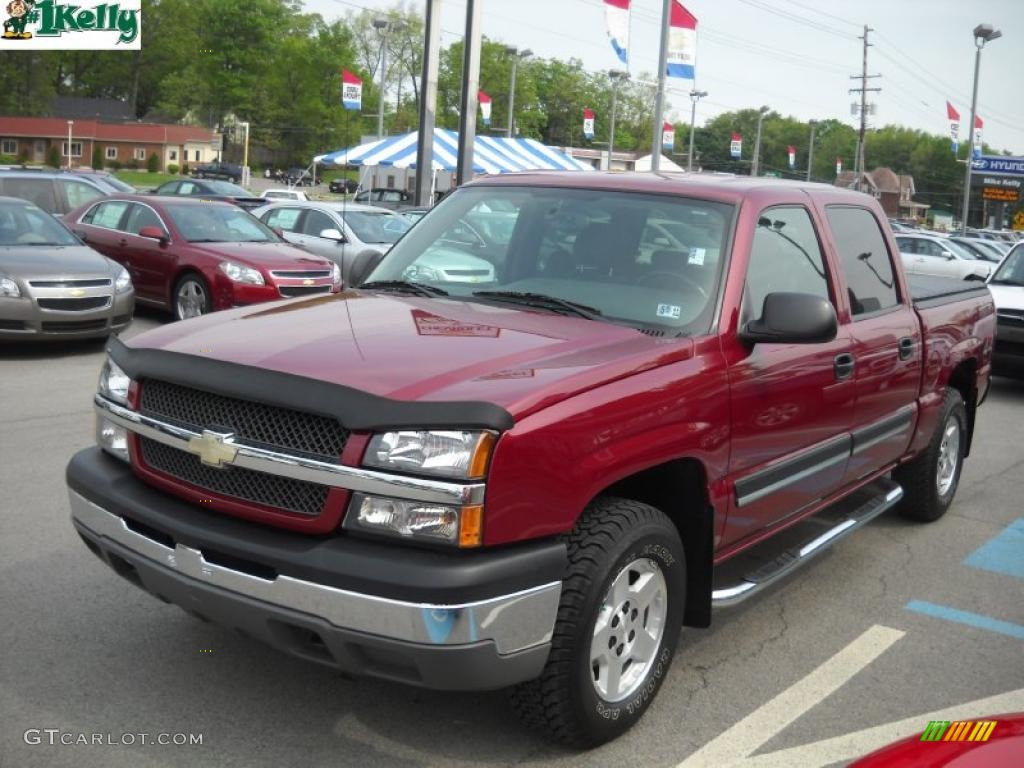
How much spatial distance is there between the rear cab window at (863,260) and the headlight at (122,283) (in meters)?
8.17

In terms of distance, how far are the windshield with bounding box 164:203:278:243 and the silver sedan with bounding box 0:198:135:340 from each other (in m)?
1.84

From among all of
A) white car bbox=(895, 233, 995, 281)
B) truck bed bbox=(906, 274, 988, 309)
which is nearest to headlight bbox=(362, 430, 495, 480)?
truck bed bbox=(906, 274, 988, 309)

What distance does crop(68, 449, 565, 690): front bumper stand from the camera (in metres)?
3.00

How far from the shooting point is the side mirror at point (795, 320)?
4.05 metres

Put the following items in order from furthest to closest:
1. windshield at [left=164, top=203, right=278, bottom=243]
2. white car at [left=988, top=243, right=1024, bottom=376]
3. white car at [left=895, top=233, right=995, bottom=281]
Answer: white car at [left=895, top=233, right=995, bottom=281]
windshield at [left=164, top=203, right=278, bottom=243]
white car at [left=988, top=243, right=1024, bottom=376]

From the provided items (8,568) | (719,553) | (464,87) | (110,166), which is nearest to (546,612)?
(719,553)

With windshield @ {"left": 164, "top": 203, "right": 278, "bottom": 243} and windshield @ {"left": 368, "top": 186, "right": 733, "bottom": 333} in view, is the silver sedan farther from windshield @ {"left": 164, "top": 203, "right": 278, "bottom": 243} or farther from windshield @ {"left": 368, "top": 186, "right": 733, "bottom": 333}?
windshield @ {"left": 368, "top": 186, "right": 733, "bottom": 333}

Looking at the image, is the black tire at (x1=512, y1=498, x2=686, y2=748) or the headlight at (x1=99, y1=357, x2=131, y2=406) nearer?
the black tire at (x1=512, y1=498, x2=686, y2=748)

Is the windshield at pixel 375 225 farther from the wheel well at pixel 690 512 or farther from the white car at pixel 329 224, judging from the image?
the wheel well at pixel 690 512

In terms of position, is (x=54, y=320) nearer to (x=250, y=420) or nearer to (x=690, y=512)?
(x=250, y=420)

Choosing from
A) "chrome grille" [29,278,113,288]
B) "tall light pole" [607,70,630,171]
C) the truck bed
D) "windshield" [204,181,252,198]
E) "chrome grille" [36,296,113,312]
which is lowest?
"chrome grille" [36,296,113,312]

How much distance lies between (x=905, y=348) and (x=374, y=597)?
3.59 metres

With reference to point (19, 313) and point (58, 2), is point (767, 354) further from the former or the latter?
point (58, 2)

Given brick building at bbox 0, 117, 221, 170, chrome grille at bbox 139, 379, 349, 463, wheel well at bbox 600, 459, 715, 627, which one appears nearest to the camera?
chrome grille at bbox 139, 379, 349, 463
